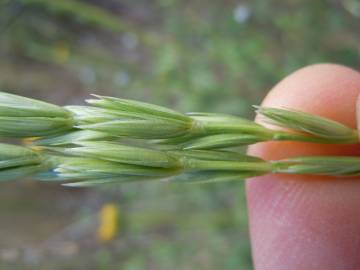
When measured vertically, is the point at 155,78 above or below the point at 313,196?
above

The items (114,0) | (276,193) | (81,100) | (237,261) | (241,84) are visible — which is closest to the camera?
(276,193)

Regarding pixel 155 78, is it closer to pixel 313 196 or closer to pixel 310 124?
pixel 313 196

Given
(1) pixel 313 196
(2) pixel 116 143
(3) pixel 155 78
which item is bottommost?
(1) pixel 313 196

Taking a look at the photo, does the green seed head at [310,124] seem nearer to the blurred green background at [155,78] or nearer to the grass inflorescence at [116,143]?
the grass inflorescence at [116,143]

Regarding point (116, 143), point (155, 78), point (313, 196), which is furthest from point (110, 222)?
point (116, 143)

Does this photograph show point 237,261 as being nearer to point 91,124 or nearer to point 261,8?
point 261,8

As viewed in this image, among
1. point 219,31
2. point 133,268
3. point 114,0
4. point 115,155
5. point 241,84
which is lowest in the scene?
point 133,268

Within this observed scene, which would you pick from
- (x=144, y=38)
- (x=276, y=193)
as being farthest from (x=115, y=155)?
(x=144, y=38)
